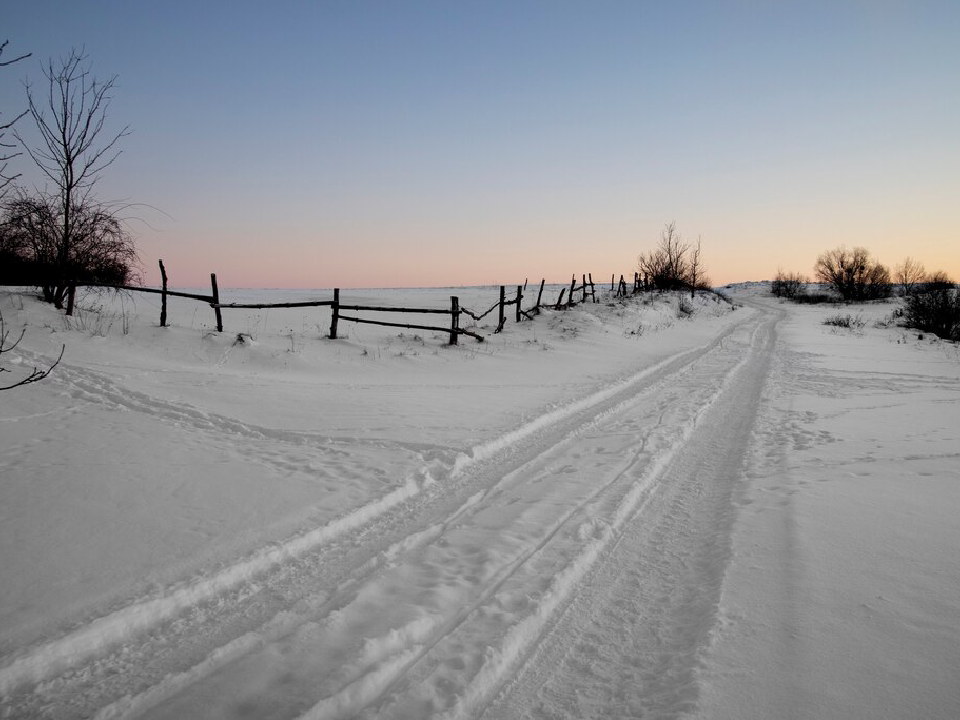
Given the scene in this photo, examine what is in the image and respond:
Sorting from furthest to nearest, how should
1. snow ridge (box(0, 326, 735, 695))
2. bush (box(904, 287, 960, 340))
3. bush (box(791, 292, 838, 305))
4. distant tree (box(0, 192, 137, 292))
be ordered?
bush (box(791, 292, 838, 305)) < bush (box(904, 287, 960, 340)) < distant tree (box(0, 192, 137, 292)) < snow ridge (box(0, 326, 735, 695))

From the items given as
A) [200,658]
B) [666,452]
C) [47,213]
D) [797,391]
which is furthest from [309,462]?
[47,213]

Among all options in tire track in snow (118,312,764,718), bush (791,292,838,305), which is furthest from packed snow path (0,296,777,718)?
bush (791,292,838,305)

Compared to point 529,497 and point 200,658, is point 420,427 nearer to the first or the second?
point 529,497

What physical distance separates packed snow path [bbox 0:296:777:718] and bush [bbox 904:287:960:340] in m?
27.0

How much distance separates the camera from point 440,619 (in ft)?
9.32

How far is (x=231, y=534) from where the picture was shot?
12.6 feet

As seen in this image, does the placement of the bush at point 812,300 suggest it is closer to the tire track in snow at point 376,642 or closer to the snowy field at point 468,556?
the snowy field at point 468,556

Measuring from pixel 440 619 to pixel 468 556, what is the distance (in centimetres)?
73

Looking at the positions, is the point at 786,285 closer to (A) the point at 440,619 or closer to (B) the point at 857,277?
(B) the point at 857,277

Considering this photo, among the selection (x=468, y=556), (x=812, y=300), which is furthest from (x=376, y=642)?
(x=812, y=300)

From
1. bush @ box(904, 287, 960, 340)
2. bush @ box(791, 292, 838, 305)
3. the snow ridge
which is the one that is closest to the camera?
the snow ridge

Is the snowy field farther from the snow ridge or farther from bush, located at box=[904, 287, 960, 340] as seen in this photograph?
bush, located at box=[904, 287, 960, 340]

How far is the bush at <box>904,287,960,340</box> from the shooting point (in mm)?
23516

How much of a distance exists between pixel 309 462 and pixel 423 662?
3295 millimetres
